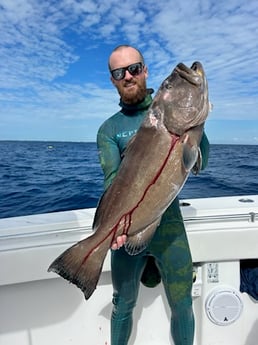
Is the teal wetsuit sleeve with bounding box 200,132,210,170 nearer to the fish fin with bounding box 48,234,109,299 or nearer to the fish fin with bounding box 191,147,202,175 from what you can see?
the fish fin with bounding box 191,147,202,175

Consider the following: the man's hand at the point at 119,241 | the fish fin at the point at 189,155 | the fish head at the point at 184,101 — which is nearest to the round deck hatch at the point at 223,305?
the man's hand at the point at 119,241

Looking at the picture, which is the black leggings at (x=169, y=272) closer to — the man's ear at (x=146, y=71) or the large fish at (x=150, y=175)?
the large fish at (x=150, y=175)

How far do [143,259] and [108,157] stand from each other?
70 cm

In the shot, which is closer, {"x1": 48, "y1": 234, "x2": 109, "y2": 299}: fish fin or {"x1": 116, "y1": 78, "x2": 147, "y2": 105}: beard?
{"x1": 48, "y1": 234, "x2": 109, "y2": 299}: fish fin

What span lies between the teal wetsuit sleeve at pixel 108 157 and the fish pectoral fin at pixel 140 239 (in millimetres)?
361

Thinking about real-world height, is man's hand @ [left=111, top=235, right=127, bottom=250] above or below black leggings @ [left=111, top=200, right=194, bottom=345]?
above

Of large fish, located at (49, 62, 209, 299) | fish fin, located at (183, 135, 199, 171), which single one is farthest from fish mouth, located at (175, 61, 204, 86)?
fish fin, located at (183, 135, 199, 171)

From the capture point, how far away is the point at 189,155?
1779mm

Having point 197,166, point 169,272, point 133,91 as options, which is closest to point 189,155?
point 197,166

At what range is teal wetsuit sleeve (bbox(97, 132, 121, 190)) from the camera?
214 cm

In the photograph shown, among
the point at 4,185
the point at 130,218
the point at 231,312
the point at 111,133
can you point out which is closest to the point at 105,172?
the point at 111,133

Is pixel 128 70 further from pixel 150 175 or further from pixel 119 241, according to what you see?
pixel 119 241

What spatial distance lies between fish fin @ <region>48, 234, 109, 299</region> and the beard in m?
0.93

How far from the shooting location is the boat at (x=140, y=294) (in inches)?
99.6
